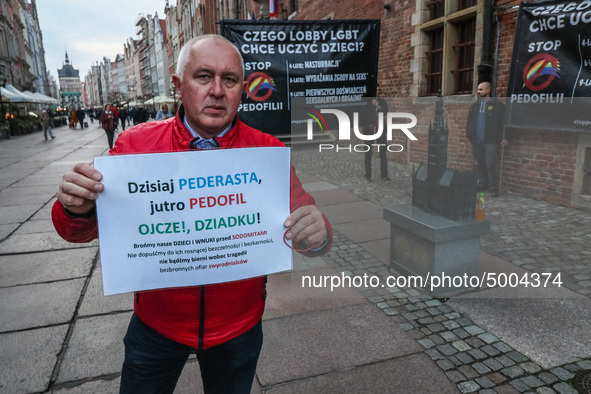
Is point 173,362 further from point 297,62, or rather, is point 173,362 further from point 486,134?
point 486,134

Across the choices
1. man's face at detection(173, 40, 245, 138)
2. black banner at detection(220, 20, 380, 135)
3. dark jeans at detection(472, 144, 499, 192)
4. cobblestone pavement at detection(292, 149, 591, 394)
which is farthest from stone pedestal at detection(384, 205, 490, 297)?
dark jeans at detection(472, 144, 499, 192)

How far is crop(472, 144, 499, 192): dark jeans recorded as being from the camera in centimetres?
789

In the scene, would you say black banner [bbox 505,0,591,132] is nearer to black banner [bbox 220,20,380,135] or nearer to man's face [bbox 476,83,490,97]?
man's face [bbox 476,83,490,97]

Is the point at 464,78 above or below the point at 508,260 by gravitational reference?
above

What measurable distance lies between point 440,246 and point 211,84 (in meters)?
2.92

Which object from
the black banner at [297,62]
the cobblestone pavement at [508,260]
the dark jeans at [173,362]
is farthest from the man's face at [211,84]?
the black banner at [297,62]

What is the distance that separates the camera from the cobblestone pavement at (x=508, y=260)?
276 centimetres

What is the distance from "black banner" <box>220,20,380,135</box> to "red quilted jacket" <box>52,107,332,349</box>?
9.52 ft

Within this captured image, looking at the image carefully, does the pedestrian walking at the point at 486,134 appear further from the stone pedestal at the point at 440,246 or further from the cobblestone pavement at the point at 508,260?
the stone pedestal at the point at 440,246

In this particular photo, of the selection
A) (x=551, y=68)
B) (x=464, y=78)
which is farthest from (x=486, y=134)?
(x=464, y=78)

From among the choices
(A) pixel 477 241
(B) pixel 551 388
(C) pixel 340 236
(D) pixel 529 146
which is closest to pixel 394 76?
(D) pixel 529 146

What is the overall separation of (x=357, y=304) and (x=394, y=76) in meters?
8.85

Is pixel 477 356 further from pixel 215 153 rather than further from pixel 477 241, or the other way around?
pixel 215 153

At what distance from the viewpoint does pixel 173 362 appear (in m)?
1.71
